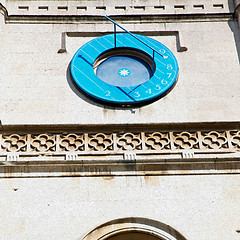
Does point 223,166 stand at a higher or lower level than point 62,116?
lower

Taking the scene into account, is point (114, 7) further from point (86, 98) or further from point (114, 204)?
point (114, 204)

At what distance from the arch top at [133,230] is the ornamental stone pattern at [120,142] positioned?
149 cm

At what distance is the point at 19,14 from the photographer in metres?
15.5

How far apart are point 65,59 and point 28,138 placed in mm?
2224

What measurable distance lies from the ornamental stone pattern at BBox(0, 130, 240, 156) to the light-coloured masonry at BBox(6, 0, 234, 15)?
11.5 feet

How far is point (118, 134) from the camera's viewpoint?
→ 13.2m

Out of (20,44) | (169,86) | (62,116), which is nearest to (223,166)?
(169,86)

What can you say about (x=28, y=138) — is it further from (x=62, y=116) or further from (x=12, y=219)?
(x=12, y=219)

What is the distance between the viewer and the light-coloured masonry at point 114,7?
15617 millimetres

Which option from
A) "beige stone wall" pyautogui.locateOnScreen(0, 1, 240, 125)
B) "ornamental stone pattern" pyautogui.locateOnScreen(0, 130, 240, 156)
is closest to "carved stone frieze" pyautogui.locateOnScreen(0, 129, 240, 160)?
"ornamental stone pattern" pyautogui.locateOnScreen(0, 130, 240, 156)

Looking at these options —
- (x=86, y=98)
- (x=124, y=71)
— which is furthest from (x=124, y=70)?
(x=86, y=98)

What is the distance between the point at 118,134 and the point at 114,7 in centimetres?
369

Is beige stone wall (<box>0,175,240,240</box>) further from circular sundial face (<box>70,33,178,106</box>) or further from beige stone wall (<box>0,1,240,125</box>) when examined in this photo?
circular sundial face (<box>70,33,178,106</box>)

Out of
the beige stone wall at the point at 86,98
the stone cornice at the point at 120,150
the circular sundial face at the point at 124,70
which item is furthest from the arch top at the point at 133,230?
the circular sundial face at the point at 124,70
